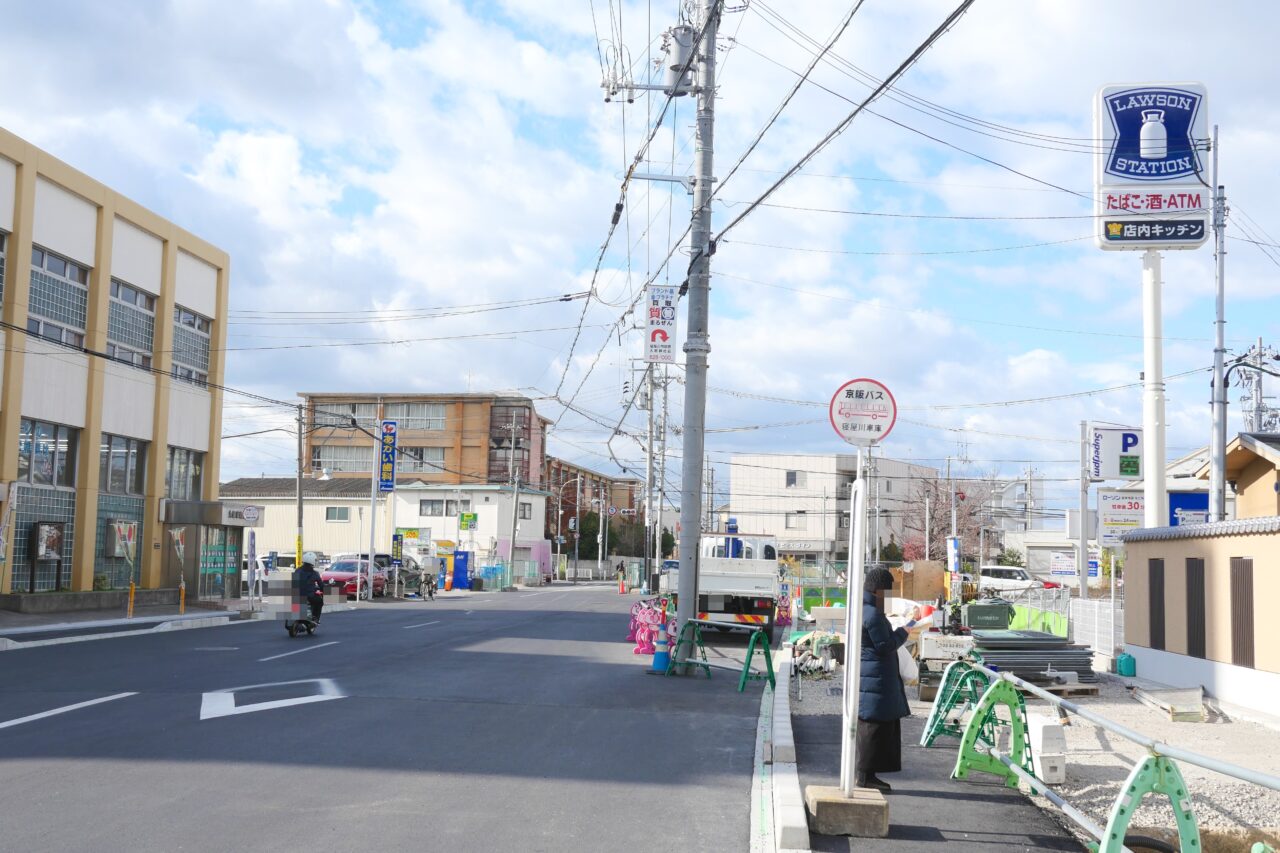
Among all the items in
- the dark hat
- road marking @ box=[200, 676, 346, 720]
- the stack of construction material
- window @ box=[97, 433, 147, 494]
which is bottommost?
road marking @ box=[200, 676, 346, 720]

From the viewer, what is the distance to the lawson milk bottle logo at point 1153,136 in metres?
23.1

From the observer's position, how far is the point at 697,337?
18.7 m

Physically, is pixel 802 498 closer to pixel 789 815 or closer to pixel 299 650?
pixel 299 650

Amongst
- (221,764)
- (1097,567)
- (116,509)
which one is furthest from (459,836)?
(1097,567)

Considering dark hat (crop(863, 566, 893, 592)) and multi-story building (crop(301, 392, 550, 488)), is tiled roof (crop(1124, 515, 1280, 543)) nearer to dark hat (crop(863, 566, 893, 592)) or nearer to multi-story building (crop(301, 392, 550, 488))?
dark hat (crop(863, 566, 893, 592))

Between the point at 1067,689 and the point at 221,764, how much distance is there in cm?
1273

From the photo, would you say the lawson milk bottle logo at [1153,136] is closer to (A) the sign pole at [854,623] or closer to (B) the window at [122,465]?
(A) the sign pole at [854,623]

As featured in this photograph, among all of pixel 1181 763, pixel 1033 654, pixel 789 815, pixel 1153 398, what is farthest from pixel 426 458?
pixel 789 815

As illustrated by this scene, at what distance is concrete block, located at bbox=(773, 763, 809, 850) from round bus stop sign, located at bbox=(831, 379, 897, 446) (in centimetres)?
267

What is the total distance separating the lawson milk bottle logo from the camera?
23.1m

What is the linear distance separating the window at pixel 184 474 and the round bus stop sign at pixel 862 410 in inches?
1296

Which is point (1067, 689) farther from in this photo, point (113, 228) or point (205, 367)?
point (205, 367)

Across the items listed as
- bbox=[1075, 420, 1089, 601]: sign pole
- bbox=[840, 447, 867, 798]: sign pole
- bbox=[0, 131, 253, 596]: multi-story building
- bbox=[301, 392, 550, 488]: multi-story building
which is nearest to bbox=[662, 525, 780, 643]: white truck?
bbox=[1075, 420, 1089, 601]: sign pole

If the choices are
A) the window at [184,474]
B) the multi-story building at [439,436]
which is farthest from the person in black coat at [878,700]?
the multi-story building at [439,436]
